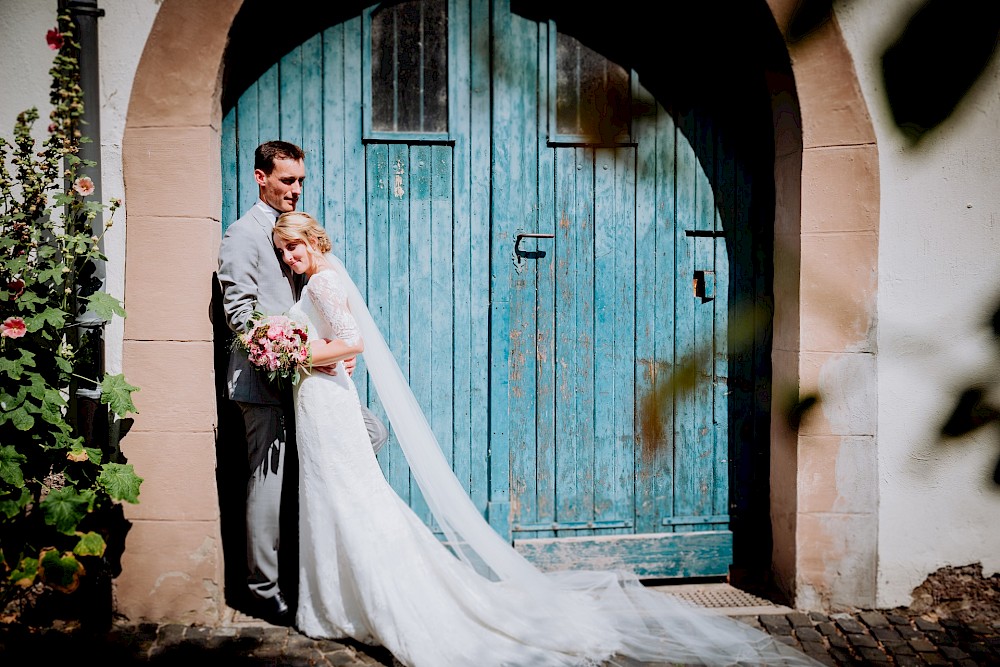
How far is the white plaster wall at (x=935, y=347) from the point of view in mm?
3570

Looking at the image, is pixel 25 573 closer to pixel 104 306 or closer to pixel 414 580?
pixel 104 306

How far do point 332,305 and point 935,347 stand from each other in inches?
108

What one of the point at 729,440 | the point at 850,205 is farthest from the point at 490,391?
the point at 850,205

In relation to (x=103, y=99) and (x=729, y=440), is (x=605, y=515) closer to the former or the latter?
(x=729, y=440)

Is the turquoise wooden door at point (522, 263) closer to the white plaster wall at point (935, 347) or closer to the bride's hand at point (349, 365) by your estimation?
the bride's hand at point (349, 365)

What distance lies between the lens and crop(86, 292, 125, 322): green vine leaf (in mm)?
3086

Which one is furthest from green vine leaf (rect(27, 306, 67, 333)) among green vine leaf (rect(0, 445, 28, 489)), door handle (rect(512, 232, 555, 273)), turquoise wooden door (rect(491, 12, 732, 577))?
door handle (rect(512, 232, 555, 273))

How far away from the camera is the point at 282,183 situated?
3.39 m

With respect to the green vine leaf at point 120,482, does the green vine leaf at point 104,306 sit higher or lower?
higher

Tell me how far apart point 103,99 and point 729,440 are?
3332 mm

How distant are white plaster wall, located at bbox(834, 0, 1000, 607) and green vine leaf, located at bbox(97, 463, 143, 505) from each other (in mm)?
3286

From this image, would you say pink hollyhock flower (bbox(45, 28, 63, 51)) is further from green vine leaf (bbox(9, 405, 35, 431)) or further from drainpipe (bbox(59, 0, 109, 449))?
green vine leaf (bbox(9, 405, 35, 431))

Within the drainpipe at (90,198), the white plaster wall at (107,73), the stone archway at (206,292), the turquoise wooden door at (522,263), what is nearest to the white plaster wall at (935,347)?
the stone archway at (206,292)

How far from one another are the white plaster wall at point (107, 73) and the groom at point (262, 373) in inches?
19.5
